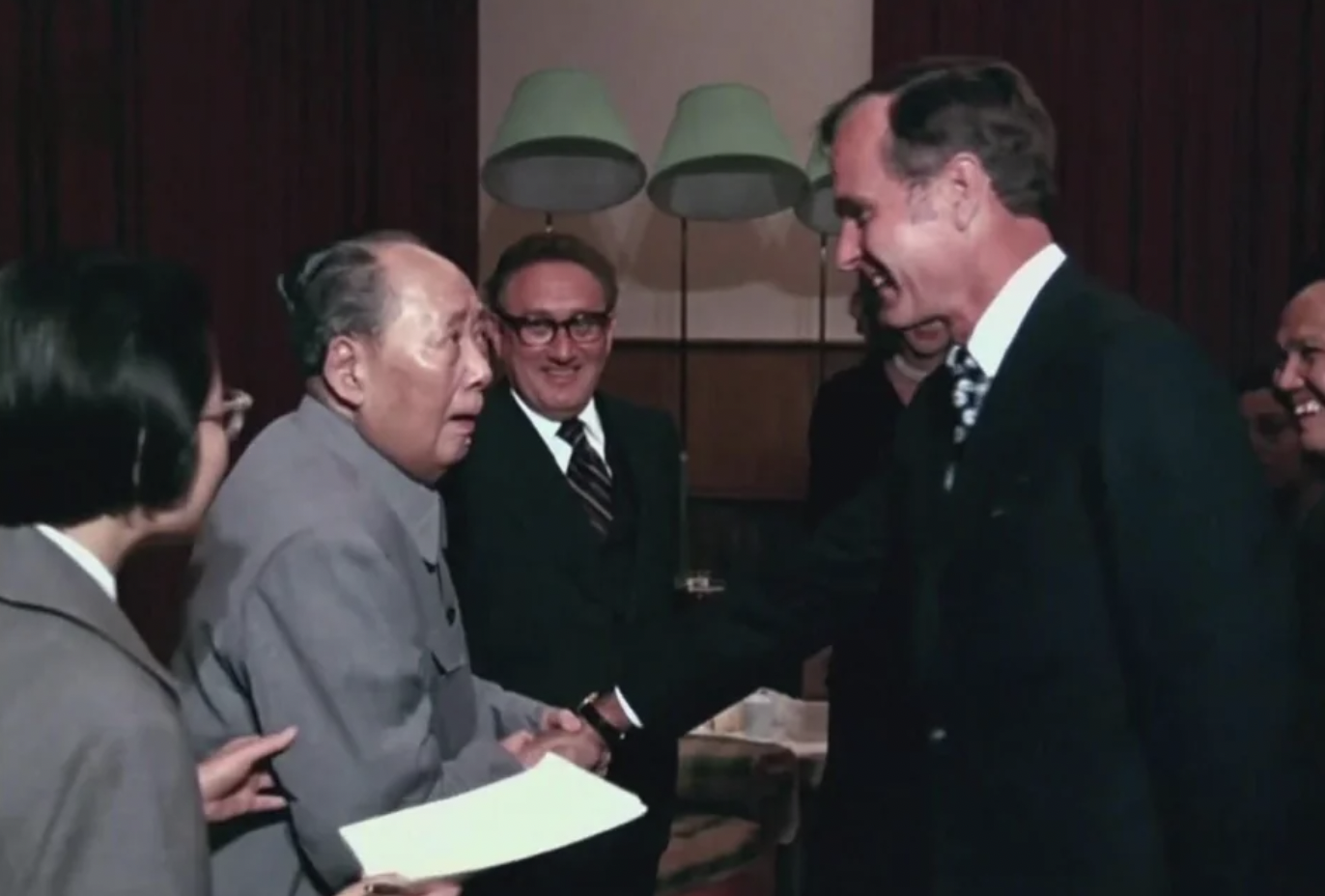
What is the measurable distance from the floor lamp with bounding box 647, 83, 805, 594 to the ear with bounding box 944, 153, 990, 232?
2087 millimetres

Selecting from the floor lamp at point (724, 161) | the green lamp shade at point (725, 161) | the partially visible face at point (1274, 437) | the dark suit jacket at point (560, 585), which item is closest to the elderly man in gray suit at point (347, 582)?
the dark suit jacket at point (560, 585)

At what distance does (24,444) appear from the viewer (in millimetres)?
1228

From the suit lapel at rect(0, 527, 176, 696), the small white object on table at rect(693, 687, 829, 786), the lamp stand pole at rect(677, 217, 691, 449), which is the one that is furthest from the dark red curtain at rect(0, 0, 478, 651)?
the suit lapel at rect(0, 527, 176, 696)

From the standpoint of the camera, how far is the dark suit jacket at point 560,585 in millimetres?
2412

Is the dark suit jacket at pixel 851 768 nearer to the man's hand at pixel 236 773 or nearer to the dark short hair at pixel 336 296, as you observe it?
the dark short hair at pixel 336 296

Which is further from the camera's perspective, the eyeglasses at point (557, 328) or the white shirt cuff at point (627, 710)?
the eyeglasses at point (557, 328)

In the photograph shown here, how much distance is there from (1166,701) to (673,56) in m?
3.86

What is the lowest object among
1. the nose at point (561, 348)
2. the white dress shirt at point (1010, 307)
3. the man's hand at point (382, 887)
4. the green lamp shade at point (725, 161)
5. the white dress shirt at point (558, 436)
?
the man's hand at point (382, 887)

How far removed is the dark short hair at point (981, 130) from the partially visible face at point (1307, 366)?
85cm

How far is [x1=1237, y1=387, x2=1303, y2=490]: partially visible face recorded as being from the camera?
10.7 ft

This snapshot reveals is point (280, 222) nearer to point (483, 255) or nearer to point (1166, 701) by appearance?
point (483, 255)

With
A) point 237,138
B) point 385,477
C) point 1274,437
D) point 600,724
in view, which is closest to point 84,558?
point 385,477

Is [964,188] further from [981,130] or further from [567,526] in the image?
[567,526]

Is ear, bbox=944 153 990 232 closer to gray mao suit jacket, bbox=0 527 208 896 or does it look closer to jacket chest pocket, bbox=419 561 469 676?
jacket chest pocket, bbox=419 561 469 676
